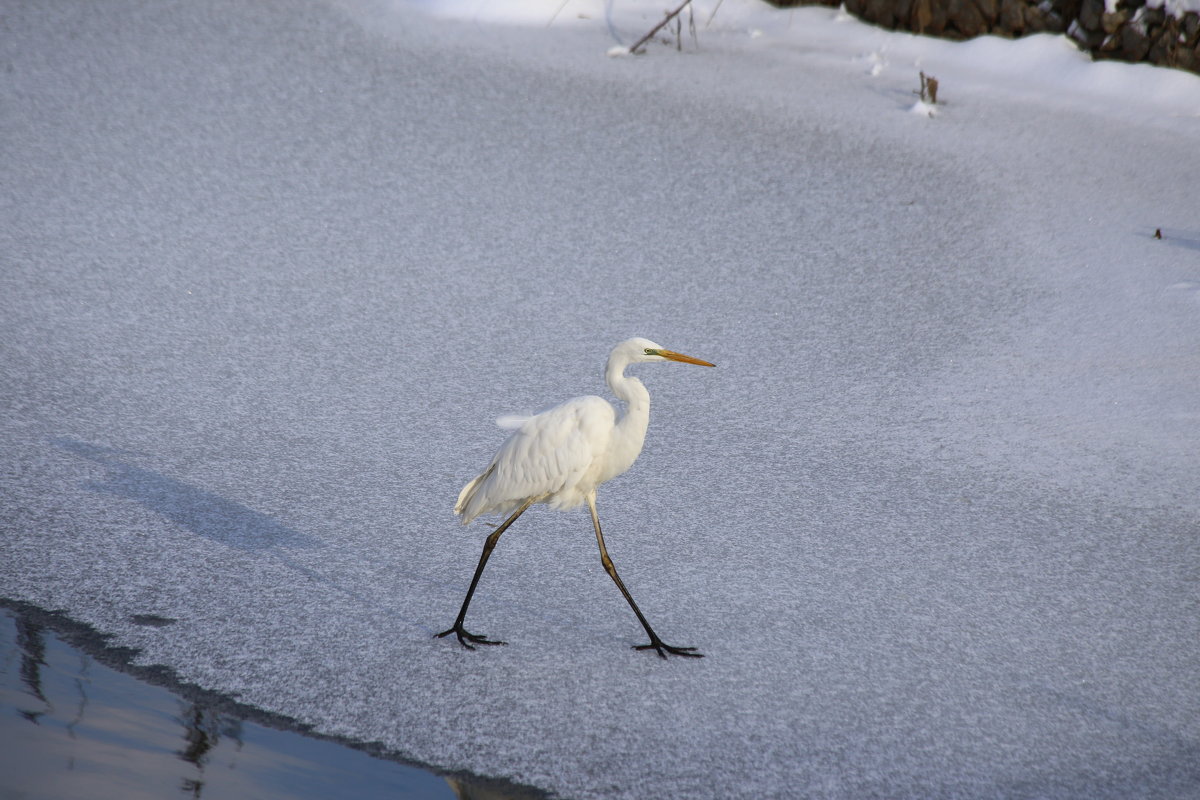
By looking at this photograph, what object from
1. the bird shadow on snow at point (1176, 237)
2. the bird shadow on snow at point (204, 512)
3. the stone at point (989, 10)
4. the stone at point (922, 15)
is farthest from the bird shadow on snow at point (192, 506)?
the stone at point (989, 10)

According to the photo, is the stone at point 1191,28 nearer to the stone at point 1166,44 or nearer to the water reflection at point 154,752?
the stone at point 1166,44

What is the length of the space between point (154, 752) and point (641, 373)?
2.24 metres

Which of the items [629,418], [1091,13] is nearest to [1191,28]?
[1091,13]

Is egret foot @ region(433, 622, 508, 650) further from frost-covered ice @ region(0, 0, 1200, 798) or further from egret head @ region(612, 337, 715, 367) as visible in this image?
egret head @ region(612, 337, 715, 367)

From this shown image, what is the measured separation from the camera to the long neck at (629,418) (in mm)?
2061

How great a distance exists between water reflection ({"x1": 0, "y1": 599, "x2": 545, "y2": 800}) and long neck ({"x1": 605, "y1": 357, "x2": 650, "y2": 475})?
71cm

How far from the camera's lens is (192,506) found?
254 cm

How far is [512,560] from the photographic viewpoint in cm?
247

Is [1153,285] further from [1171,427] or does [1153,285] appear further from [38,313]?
[38,313]

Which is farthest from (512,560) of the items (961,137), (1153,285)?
(961,137)

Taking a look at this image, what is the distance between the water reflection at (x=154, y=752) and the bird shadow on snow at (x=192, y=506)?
21.8 inches

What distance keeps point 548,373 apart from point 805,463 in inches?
37.4

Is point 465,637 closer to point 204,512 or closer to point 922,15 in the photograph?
point 204,512

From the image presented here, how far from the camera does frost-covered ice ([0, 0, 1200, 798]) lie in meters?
1.96
